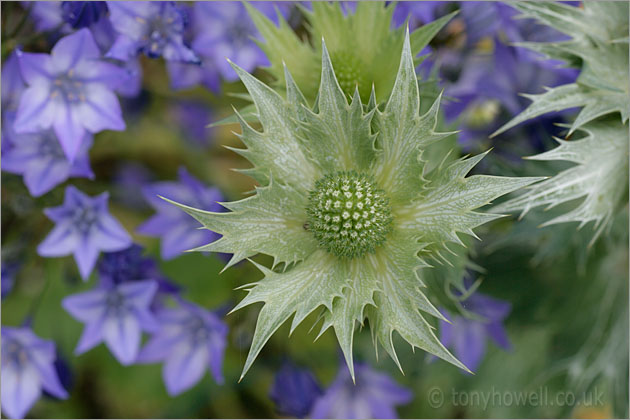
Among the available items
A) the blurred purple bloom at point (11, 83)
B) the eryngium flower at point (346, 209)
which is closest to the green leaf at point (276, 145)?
the eryngium flower at point (346, 209)

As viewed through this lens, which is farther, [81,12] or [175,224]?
[175,224]

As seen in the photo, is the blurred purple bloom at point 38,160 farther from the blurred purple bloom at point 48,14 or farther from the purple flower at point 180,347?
the purple flower at point 180,347

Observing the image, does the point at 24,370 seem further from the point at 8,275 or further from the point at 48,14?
the point at 48,14

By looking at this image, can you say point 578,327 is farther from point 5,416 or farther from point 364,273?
point 5,416

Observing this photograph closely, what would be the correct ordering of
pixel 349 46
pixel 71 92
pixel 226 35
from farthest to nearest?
pixel 226 35
pixel 71 92
pixel 349 46

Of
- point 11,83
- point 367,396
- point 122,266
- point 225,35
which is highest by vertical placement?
point 225,35

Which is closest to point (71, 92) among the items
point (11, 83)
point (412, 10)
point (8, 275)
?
point (11, 83)

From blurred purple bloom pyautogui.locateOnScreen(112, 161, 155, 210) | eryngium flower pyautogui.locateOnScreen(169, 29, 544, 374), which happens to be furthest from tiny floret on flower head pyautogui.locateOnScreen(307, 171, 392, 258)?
blurred purple bloom pyautogui.locateOnScreen(112, 161, 155, 210)

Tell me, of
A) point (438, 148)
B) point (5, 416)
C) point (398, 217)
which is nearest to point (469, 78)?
point (438, 148)
